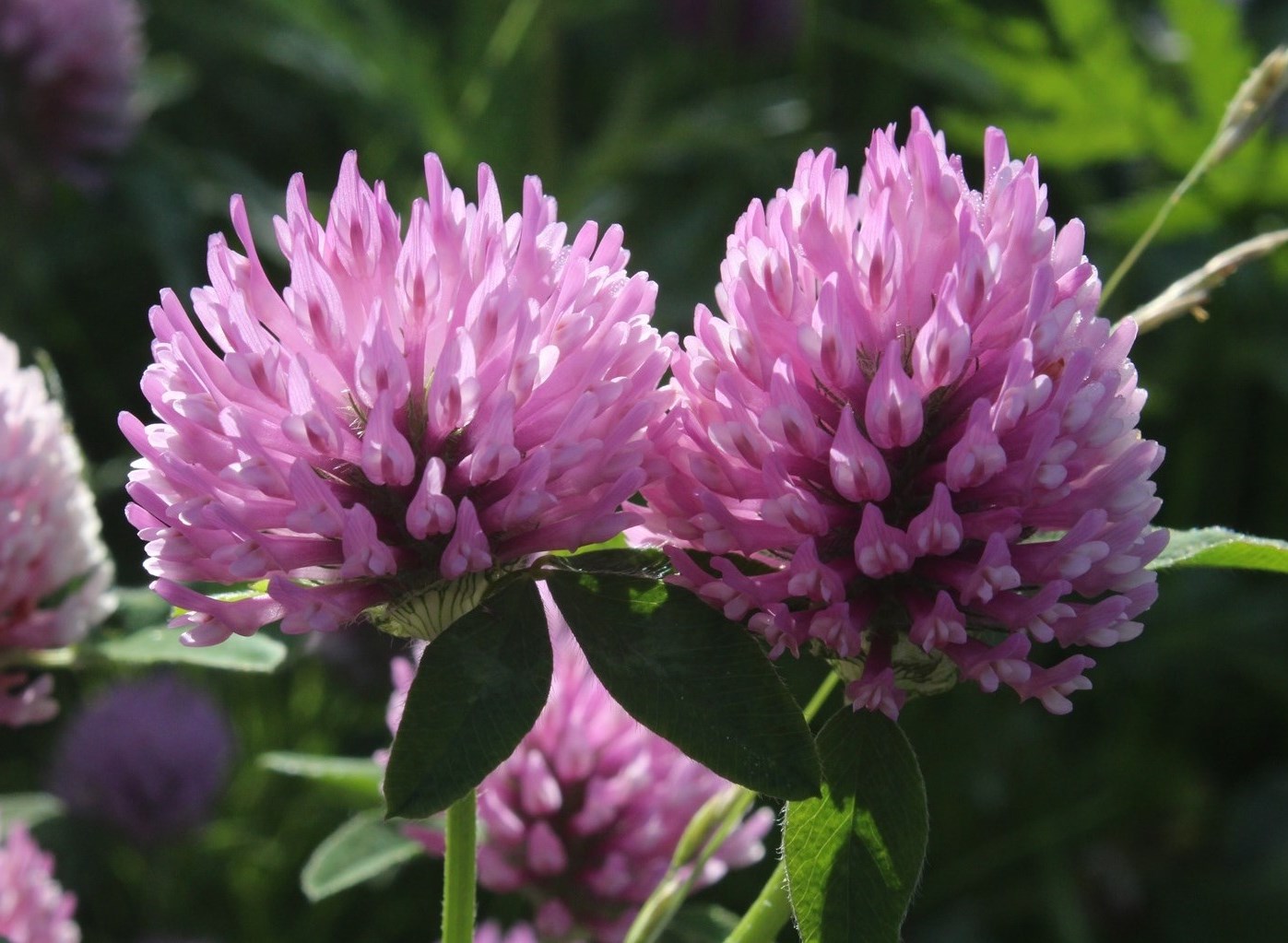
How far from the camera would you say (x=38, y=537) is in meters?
1.04

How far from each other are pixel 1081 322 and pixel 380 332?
312 millimetres

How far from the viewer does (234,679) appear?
7.73 ft

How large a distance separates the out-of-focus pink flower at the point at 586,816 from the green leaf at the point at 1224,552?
1.31 ft

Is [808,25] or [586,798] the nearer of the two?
[586,798]

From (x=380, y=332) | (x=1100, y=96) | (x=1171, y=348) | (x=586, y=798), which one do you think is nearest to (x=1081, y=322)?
(x=380, y=332)

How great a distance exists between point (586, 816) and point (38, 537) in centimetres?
41

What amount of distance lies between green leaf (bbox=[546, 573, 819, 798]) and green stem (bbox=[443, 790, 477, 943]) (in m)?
0.10

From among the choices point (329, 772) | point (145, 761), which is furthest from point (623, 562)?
point (145, 761)

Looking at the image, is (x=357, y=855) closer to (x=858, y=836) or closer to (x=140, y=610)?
(x=140, y=610)

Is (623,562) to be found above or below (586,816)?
above

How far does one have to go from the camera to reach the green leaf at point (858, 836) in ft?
2.28

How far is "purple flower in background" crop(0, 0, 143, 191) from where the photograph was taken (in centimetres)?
230

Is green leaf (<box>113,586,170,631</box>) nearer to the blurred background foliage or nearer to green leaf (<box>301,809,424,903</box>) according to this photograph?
green leaf (<box>301,809,424,903</box>)

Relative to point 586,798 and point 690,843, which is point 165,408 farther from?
point 586,798
